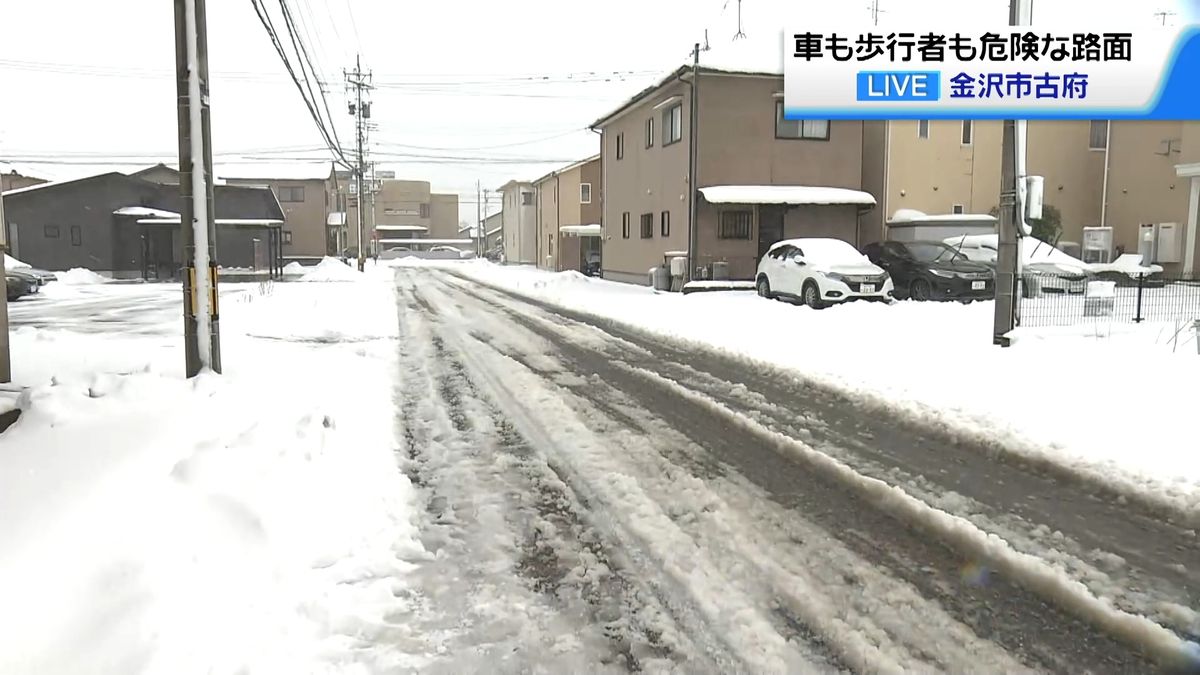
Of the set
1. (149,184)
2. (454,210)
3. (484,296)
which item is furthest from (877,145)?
(454,210)

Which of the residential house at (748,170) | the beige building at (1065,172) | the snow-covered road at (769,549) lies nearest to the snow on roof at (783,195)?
the residential house at (748,170)

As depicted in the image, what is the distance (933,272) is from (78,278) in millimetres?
28057

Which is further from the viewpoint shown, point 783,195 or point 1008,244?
point 783,195

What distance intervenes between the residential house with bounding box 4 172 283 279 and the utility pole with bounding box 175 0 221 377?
25.9m

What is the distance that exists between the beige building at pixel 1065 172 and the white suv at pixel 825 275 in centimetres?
734

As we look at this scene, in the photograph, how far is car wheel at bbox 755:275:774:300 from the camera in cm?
1788

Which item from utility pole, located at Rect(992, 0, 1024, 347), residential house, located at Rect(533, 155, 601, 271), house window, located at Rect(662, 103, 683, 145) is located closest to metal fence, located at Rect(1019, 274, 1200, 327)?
utility pole, located at Rect(992, 0, 1024, 347)

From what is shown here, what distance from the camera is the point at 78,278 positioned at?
27703mm

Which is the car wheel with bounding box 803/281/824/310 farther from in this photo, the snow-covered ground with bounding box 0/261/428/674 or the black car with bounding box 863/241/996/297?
the snow-covered ground with bounding box 0/261/428/674

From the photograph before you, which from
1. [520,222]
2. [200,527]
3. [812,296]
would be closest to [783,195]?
[812,296]

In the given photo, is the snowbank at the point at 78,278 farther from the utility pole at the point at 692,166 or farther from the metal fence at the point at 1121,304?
the metal fence at the point at 1121,304

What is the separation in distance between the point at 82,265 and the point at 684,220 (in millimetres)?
25082

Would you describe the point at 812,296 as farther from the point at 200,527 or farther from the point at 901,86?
the point at 200,527

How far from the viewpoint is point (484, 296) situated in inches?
827
